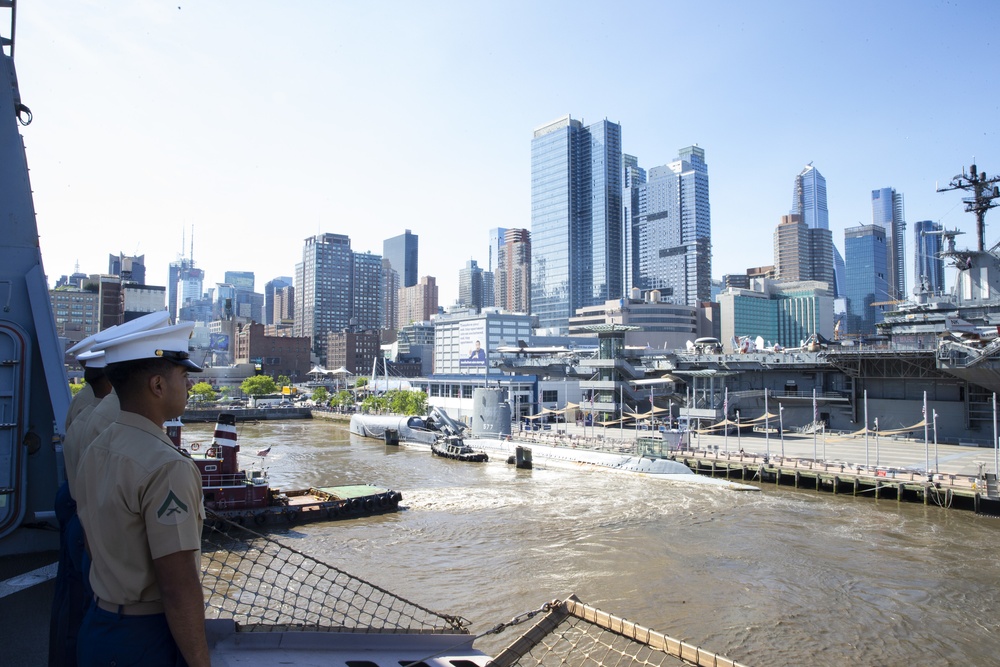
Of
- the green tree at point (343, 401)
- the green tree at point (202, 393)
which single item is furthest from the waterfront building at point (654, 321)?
the green tree at point (202, 393)

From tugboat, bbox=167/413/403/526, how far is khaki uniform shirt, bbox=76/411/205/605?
26183 mm

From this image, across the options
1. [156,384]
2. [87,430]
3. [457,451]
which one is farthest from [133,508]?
[457,451]

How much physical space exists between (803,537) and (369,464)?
31.1m

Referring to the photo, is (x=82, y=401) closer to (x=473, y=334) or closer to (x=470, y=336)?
(x=473, y=334)

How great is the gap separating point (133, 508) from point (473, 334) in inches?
4790

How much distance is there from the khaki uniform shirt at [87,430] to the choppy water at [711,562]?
44.2 feet

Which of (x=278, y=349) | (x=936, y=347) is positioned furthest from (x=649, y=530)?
(x=278, y=349)

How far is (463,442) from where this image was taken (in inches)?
2072

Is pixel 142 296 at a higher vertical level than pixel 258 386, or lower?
higher

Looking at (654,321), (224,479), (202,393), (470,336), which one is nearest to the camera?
(224,479)

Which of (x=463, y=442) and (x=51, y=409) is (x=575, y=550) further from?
(x=463, y=442)

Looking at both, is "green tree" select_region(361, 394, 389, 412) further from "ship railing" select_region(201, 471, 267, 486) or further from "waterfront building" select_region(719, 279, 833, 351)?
"waterfront building" select_region(719, 279, 833, 351)

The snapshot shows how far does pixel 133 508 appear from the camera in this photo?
9.25ft

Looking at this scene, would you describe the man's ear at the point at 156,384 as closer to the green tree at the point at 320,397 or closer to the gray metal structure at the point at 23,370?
the gray metal structure at the point at 23,370
